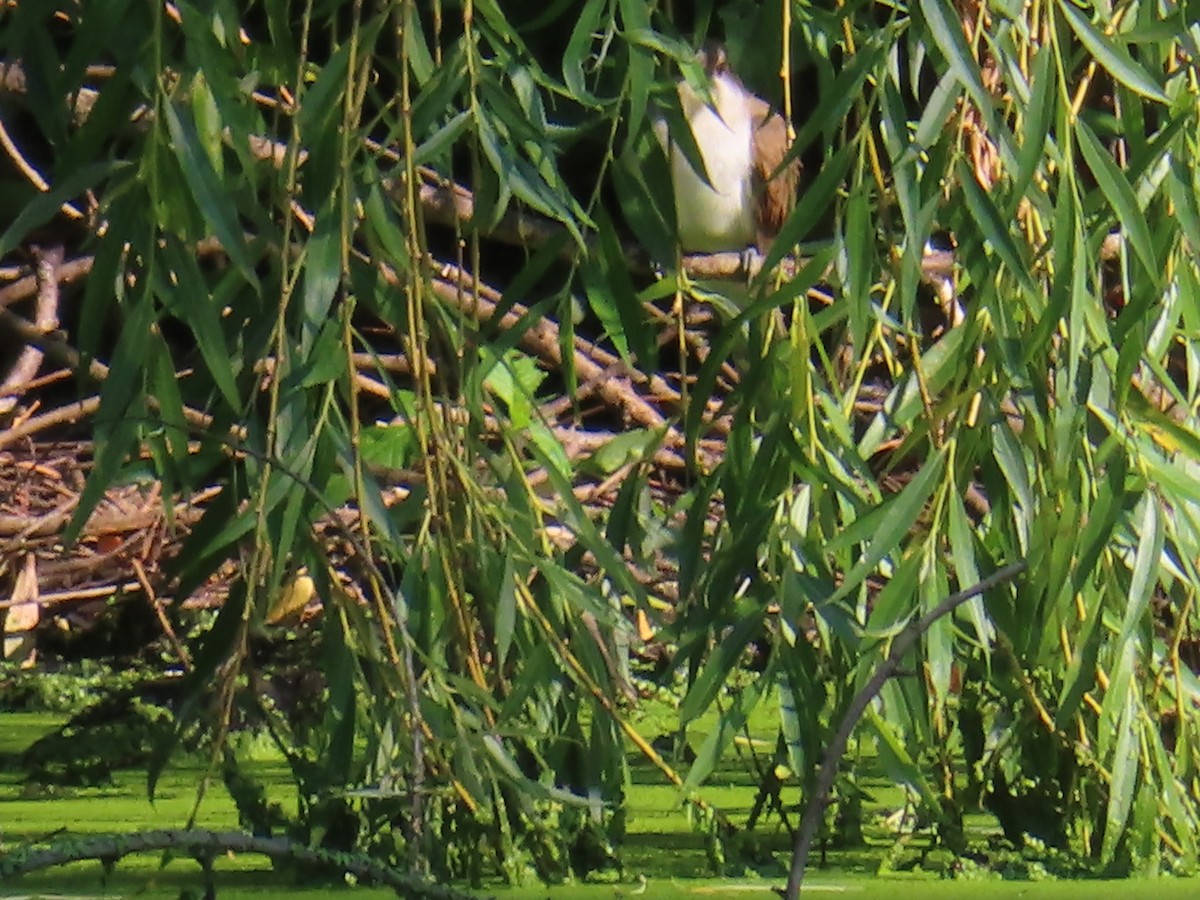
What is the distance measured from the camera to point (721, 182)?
354cm

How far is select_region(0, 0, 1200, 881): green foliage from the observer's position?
1.23 m

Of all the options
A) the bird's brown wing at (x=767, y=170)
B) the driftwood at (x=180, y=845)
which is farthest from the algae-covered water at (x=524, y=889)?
the bird's brown wing at (x=767, y=170)

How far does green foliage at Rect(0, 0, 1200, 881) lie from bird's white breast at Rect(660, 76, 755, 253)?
5.97 ft

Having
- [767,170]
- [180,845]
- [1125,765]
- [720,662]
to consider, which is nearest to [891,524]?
[720,662]

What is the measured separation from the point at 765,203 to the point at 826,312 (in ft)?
5.88

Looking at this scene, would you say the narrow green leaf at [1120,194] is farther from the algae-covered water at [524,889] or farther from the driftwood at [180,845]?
the driftwood at [180,845]

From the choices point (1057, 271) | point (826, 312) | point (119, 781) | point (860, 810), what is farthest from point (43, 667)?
point (1057, 271)

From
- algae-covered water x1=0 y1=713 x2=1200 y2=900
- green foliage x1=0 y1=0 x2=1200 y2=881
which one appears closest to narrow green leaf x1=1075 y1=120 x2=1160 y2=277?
green foliage x1=0 y1=0 x2=1200 y2=881

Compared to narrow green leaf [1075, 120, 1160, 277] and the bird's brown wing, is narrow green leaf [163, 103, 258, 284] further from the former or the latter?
the bird's brown wing

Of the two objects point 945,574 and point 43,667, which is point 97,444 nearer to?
point 945,574

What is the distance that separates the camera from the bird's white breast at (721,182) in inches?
136

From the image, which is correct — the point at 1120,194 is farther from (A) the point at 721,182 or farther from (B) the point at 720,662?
(A) the point at 721,182

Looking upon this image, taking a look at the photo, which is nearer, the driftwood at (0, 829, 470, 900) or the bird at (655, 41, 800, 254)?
the driftwood at (0, 829, 470, 900)

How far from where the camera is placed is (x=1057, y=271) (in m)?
1.25
